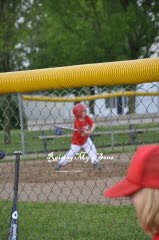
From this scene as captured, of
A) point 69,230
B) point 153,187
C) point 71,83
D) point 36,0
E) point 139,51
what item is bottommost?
point 69,230

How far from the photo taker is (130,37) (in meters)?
20.1

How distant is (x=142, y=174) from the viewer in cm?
186

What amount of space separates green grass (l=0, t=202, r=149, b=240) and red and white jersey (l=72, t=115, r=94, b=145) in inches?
159

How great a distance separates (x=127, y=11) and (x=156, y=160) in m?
17.4

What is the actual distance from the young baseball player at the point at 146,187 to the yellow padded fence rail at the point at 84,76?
1.95 metres

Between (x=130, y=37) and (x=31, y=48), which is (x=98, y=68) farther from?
(x=31, y=48)

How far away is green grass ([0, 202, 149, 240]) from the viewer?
5.39 metres

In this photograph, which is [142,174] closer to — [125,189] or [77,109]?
[125,189]

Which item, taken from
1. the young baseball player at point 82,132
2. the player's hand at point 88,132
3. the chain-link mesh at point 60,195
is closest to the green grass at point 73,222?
the chain-link mesh at point 60,195

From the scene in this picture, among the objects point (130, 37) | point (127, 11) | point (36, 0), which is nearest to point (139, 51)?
point (130, 37)

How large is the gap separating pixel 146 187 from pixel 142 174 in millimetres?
41

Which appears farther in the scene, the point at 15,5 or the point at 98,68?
the point at 15,5

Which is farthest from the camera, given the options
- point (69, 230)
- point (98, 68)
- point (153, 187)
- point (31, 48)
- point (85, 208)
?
point (31, 48)

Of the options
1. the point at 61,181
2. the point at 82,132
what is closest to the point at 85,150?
the point at 82,132
